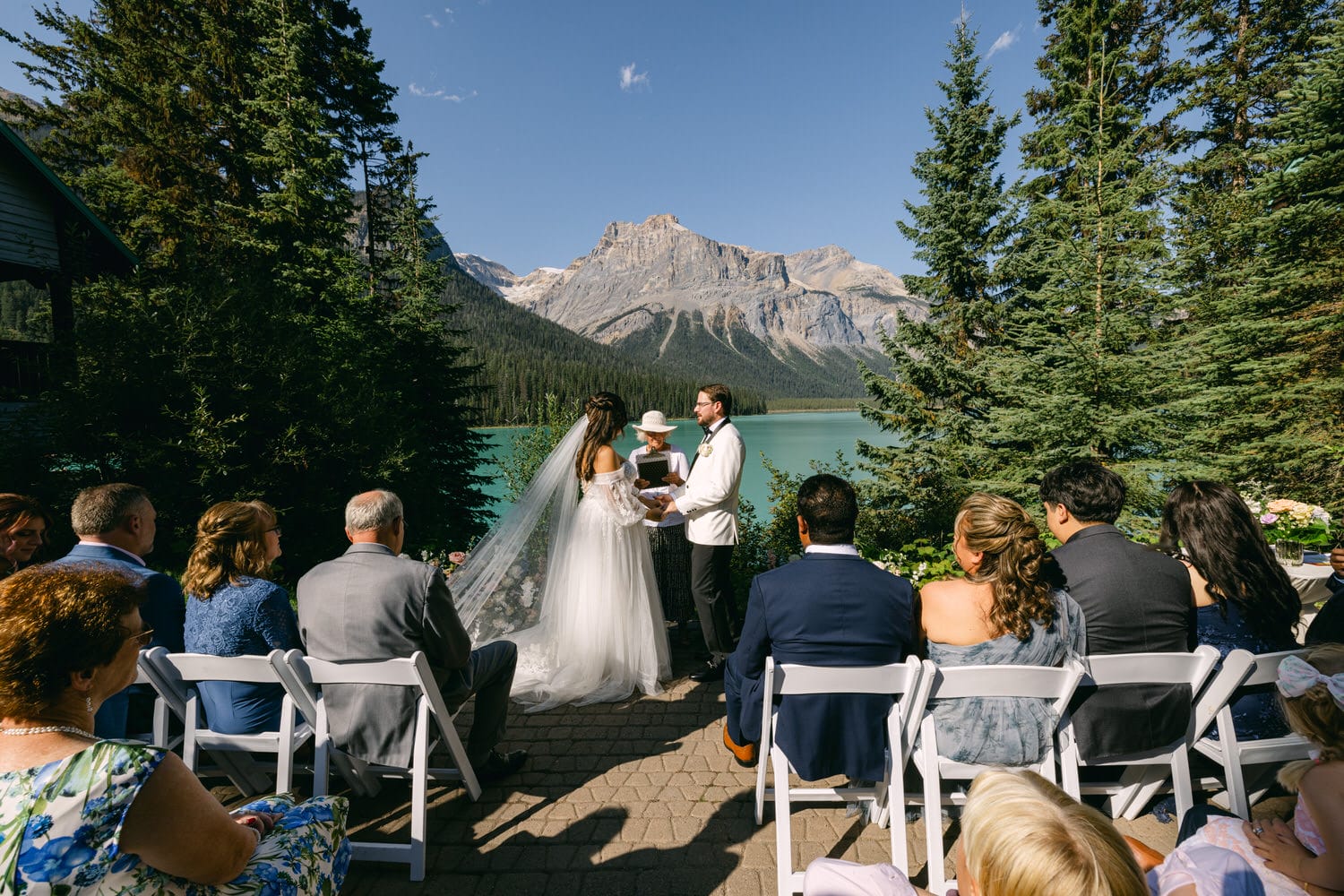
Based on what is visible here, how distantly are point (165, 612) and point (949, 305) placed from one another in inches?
432

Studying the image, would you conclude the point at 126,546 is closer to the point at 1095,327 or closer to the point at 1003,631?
the point at 1003,631

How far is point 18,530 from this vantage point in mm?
2840

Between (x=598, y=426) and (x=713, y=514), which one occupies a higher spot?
(x=598, y=426)

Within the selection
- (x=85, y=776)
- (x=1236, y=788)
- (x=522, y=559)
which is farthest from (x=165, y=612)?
(x=1236, y=788)

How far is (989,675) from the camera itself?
2.11 meters

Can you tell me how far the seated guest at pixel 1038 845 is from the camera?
3.34 ft

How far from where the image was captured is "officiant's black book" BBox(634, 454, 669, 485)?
14.8 feet

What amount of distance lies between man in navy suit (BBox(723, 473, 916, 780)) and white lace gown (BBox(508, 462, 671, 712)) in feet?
6.08

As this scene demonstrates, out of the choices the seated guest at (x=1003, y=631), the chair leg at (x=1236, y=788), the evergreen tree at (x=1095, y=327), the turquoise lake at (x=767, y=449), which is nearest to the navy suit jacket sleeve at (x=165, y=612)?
the seated guest at (x=1003, y=631)

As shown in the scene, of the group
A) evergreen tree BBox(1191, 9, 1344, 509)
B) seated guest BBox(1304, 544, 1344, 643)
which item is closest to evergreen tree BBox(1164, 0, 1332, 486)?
evergreen tree BBox(1191, 9, 1344, 509)

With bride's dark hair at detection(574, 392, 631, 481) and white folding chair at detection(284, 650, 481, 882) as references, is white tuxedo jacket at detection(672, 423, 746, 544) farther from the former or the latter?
white folding chair at detection(284, 650, 481, 882)

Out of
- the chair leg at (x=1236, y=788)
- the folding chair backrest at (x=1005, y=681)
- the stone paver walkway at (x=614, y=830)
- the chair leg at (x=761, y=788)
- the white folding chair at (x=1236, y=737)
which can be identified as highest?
the folding chair backrest at (x=1005, y=681)

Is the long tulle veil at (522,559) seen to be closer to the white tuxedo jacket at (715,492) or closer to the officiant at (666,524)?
the officiant at (666,524)

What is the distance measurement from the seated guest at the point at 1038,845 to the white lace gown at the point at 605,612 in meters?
3.14
